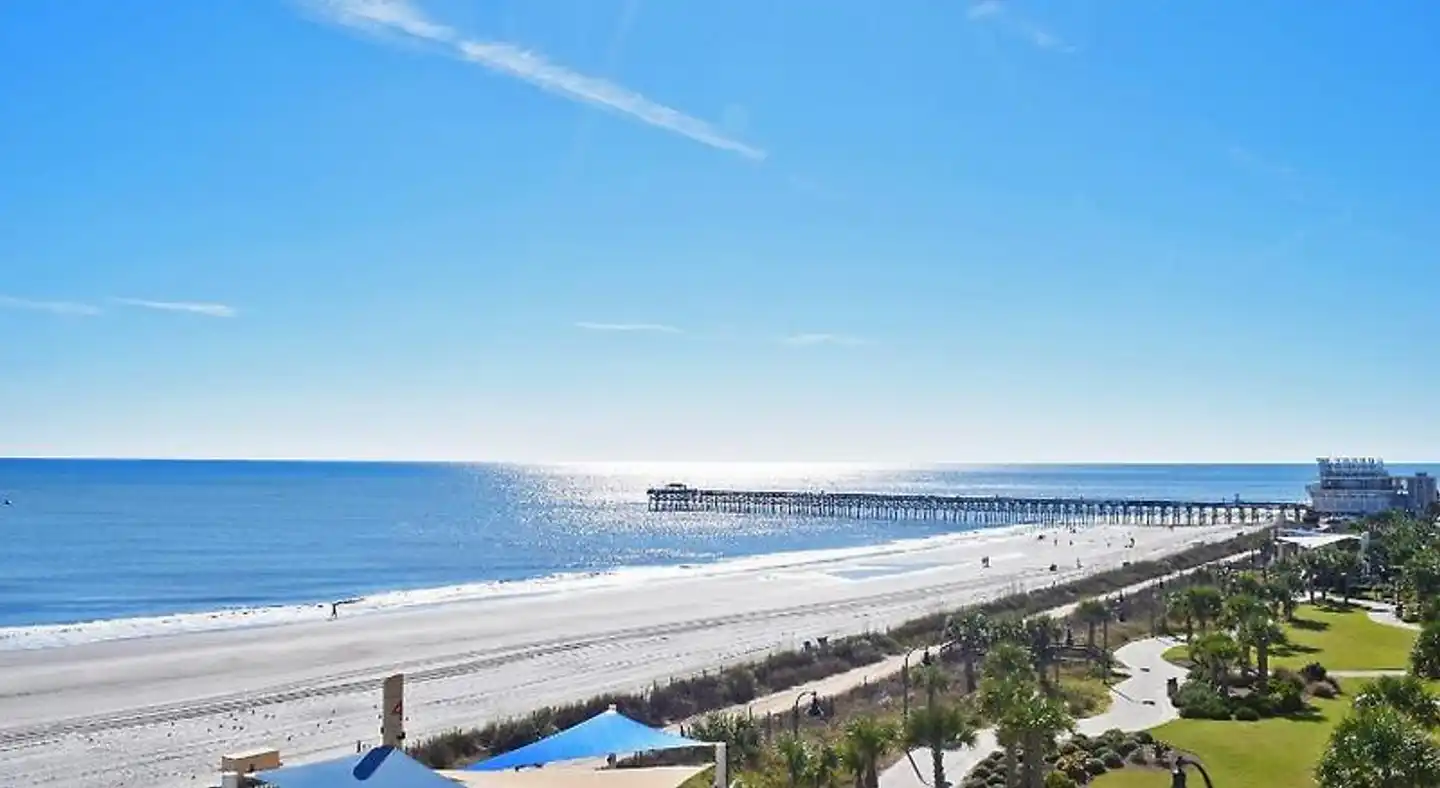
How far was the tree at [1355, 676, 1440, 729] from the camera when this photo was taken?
20.8 m

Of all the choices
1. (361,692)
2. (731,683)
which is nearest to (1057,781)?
(731,683)

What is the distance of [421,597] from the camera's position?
2511 inches

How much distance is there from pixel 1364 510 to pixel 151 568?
9388 centimetres

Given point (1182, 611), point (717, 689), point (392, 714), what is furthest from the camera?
point (1182, 611)

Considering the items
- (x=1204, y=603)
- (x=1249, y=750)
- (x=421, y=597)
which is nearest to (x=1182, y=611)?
(x=1204, y=603)

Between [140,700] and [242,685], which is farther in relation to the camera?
[242,685]

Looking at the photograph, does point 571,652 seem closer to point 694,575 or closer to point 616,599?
point 616,599

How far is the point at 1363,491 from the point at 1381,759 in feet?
310

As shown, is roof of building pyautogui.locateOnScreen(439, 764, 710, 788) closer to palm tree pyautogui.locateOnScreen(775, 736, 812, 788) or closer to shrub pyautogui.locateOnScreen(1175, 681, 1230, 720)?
palm tree pyautogui.locateOnScreen(775, 736, 812, 788)

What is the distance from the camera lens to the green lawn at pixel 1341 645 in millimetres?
36344

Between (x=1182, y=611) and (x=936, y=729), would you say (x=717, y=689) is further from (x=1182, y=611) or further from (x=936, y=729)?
(x=1182, y=611)

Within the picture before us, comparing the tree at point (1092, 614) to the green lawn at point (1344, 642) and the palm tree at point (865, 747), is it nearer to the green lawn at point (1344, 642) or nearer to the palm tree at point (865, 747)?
the green lawn at point (1344, 642)

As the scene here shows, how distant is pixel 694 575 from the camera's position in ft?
252

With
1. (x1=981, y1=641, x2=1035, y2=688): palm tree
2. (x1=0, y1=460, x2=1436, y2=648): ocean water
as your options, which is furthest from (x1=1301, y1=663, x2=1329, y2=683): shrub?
(x1=0, y1=460, x2=1436, y2=648): ocean water
